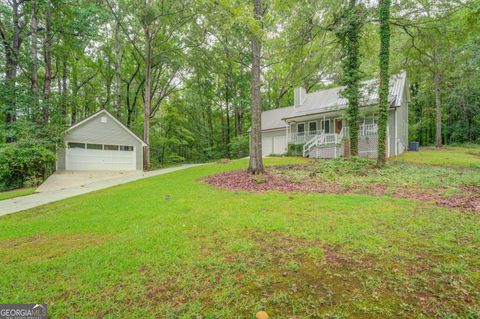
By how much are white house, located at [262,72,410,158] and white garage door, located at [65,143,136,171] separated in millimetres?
12856

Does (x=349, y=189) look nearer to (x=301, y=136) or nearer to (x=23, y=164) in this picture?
(x=301, y=136)

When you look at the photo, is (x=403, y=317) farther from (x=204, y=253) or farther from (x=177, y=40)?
(x=177, y=40)

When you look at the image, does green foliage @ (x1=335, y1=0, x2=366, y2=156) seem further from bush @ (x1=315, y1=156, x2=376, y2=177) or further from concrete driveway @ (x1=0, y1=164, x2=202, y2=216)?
concrete driveway @ (x1=0, y1=164, x2=202, y2=216)

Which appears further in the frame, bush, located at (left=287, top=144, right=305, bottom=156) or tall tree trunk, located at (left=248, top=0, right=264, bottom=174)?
bush, located at (left=287, top=144, right=305, bottom=156)

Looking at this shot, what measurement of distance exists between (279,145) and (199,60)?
38.6ft

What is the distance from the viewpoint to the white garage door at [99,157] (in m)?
15.0

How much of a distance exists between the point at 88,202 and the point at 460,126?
123 feet

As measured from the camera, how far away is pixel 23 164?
1131cm

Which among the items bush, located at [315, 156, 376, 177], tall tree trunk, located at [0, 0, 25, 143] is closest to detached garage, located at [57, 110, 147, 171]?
tall tree trunk, located at [0, 0, 25, 143]

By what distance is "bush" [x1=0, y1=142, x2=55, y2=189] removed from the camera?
35.4ft

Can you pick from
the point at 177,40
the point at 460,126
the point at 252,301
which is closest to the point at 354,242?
the point at 252,301

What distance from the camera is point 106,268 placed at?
9.45ft

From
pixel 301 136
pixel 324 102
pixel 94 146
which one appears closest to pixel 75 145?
pixel 94 146

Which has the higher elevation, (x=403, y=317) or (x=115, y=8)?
(x=115, y=8)
